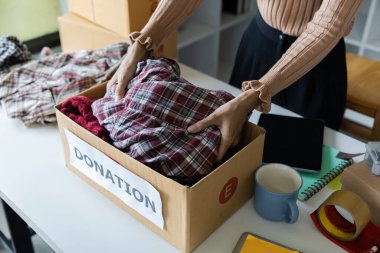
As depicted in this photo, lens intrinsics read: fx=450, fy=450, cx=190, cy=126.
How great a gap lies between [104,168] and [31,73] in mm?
606

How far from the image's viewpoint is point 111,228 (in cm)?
91

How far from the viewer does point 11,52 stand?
147cm

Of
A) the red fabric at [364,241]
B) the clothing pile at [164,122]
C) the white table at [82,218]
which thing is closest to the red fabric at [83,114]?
the clothing pile at [164,122]

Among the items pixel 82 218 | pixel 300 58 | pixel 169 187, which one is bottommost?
pixel 82 218

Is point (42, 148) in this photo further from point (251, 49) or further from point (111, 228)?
point (251, 49)

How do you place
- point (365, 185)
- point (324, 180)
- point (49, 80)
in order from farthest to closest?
point (49, 80) → point (324, 180) → point (365, 185)

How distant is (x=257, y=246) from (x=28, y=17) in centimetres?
150

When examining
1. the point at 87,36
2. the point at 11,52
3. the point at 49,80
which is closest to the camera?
the point at 49,80

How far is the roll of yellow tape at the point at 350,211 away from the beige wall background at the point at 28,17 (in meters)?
1.51

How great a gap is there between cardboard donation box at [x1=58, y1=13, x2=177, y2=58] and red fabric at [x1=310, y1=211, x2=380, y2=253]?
3.08ft

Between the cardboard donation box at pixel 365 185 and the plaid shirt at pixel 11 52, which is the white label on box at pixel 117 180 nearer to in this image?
the cardboard donation box at pixel 365 185

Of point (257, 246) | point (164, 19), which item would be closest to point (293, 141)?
point (257, 246)

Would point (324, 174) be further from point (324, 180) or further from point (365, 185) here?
point (365, 185)

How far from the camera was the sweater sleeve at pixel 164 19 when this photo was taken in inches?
46.3
